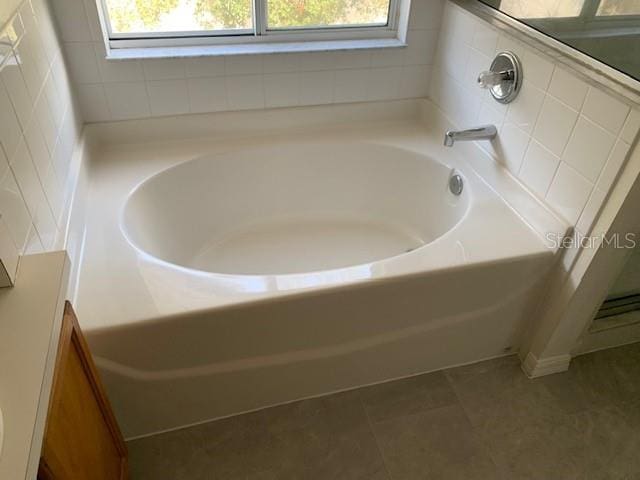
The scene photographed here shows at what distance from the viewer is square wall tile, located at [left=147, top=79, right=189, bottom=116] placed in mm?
1810

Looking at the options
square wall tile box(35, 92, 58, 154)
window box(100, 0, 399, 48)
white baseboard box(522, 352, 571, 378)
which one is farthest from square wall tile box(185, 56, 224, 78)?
white baseboard box(522, 352, 571, 378)

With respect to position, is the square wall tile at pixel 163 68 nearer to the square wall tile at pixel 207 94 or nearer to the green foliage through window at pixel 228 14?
the square wall tile at pixel 207 94

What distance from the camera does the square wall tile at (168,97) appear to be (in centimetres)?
181

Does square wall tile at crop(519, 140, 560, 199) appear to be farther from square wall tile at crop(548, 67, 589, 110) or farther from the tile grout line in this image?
the tile grout line

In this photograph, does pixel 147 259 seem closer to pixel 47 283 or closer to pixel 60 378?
pixel 47 283

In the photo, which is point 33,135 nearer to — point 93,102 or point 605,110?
point 93,102

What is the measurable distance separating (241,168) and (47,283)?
1150mm

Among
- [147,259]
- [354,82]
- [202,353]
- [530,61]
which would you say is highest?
[530,61]

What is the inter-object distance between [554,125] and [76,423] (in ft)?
4.76

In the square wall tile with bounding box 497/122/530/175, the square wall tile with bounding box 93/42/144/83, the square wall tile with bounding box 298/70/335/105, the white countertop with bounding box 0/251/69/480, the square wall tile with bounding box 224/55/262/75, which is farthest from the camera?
the square wall tile with bounding box 298/70/335/105

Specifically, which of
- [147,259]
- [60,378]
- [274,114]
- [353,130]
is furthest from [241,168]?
[60,378]

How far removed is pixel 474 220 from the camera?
158 centimetres

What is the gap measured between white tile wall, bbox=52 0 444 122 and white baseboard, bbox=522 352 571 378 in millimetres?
1096

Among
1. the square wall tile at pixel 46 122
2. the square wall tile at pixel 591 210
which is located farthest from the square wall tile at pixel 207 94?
the square wall tile at pixel 591 210
